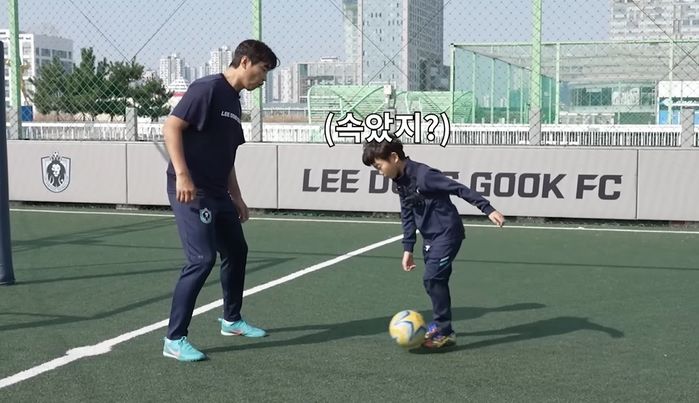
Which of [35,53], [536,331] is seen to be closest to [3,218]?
[536,331]

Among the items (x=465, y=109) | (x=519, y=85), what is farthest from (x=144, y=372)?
(x=519, y=85)

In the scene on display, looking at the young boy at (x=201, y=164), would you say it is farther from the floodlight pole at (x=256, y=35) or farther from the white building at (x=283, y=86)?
the white building at (x=283, y=86)

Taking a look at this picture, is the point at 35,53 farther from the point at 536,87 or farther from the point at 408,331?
the point at 408,331

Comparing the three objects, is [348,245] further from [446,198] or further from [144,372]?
[144,372]

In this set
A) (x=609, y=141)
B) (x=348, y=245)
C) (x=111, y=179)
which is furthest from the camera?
(x=111, y=179)

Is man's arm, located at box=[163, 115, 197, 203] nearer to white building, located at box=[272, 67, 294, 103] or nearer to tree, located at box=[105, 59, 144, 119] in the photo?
white building, located at box=[272, 67, 294, 103]

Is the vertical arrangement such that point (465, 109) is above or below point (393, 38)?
below

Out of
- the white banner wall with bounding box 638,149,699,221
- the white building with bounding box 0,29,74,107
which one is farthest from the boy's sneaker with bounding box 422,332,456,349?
the white building with bounding box 0,29,74,107

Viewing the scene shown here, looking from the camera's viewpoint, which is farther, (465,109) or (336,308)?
(465,109)

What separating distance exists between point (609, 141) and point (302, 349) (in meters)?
7.77

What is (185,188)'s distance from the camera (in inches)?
197

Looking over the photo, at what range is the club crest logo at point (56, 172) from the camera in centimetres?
1398

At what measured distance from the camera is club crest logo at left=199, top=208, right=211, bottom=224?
207 inches

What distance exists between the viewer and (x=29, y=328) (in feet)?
19.8
